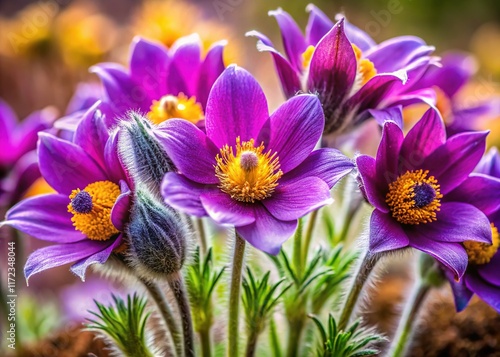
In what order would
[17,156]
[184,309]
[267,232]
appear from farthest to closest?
[17,156]
[184,309]
[267,232]

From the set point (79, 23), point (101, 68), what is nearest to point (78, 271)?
point (101, 68)

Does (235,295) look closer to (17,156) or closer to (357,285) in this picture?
(357,285)

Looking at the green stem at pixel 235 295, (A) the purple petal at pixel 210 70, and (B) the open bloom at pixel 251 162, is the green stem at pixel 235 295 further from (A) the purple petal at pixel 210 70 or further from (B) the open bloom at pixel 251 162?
(A) the purple petal at pixel 210 70

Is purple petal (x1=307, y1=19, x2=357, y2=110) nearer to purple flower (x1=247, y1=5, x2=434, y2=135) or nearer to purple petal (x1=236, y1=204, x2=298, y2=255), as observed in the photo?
purple flower (x1=247, y1=5, x2=434, y2=135)

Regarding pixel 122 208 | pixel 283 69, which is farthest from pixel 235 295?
pixel 283 69

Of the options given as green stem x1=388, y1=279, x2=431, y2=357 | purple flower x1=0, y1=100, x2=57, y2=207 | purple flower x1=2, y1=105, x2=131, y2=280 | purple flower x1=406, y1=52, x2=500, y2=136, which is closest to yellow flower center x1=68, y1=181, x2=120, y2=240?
purple flower x1=2, y1=105, x2=131, y2=280
